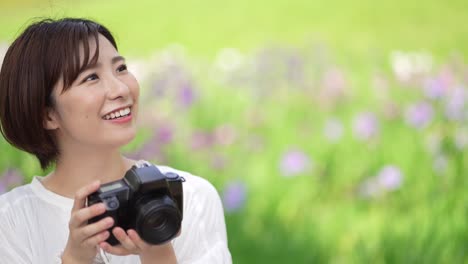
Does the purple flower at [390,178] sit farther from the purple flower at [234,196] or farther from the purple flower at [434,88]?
the purple flower at [234,196]

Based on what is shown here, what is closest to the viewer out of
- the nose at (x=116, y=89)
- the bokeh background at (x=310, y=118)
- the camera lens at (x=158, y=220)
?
the camera lens at (x=158, y=220)

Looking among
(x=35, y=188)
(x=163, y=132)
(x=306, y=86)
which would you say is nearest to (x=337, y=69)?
(x=306, y=86)

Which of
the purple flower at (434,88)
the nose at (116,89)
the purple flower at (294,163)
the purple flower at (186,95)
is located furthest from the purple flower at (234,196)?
the nose at (116,89)

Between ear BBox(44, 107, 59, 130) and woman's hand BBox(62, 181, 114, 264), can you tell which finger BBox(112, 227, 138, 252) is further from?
ear BBox(44, 107, 59, 130)

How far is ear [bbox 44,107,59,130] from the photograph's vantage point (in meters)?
1.52

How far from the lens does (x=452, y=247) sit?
2564 millimetres

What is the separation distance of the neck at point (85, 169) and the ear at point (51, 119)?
0.06 metres

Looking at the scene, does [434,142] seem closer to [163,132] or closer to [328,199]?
[328,199]

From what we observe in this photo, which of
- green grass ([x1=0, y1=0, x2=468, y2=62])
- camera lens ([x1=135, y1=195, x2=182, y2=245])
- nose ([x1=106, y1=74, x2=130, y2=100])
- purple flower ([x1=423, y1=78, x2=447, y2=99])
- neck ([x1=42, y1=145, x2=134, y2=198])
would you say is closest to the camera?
camera lens ([x1=135, y1=195, x2=182, y2=245])

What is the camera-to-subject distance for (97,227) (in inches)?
50.3

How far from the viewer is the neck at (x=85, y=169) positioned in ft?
5.02

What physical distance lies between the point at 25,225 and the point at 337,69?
1660 millimetres

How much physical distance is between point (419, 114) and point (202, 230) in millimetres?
1474

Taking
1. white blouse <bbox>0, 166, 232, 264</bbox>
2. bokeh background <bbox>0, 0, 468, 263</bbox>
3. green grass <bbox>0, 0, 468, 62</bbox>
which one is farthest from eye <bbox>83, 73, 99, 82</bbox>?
green grass <bbox>0, 0, 468, 62</bbox>
